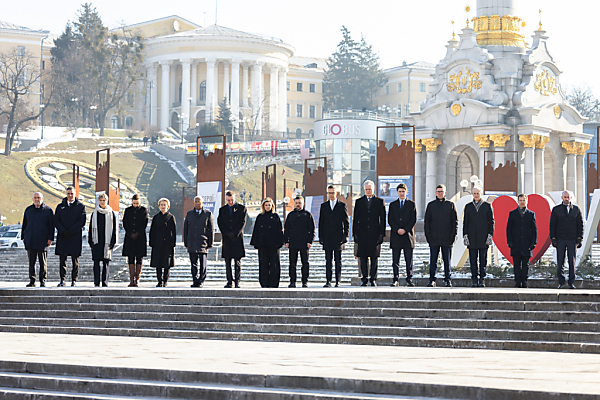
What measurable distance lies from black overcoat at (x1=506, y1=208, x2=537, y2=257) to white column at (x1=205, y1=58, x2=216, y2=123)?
7484 cm

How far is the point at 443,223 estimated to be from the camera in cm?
1362

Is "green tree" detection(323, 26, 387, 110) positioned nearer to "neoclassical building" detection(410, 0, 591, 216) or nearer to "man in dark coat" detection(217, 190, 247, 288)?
"neoclassical building" detection(410, 0, 591, 216)

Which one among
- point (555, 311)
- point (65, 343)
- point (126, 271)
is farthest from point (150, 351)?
point (126, 271)

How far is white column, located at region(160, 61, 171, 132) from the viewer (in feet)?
297

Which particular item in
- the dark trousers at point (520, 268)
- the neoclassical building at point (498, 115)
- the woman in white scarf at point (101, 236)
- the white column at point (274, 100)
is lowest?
the dark trousers at point (520, 268)

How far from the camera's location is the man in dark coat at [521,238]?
13.4m

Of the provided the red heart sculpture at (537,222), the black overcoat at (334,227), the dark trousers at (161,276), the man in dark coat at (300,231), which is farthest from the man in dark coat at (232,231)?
the red heart sculpture at (537,222)

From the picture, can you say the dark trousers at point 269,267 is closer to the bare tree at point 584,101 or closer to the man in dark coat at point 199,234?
the man in dark coat at point 199,234

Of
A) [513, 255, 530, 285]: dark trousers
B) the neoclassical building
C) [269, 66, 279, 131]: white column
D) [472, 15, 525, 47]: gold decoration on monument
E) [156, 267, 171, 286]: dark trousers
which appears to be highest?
[269, 66, 279, 131]: white column

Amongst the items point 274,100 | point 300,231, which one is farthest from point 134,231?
point 274,100

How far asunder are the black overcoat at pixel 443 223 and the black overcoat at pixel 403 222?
1.11ft

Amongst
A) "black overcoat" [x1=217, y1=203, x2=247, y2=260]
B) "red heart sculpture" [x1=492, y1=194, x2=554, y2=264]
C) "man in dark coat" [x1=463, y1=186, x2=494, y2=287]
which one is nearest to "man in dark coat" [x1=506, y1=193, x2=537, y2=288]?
"man in dark coat" [x1=463, y1=186, x2=494, y2=287]

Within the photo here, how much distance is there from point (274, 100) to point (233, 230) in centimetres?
8104

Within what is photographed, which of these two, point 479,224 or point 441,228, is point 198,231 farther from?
point 479,224
